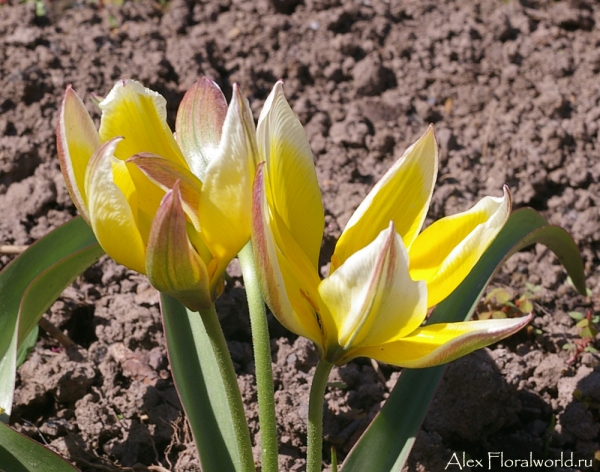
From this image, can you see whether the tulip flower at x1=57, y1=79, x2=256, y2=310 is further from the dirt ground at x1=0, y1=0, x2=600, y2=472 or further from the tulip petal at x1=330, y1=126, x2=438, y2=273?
the dirt ground at x1=0, y1=0, x2=600, y2=472

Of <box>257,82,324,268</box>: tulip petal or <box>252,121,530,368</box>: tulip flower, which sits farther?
<box>257,82,324,268</box>: tulip petal

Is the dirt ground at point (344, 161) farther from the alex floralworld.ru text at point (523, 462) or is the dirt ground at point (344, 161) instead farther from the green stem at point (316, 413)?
the green stem at point (316, 413)

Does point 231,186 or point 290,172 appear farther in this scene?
point 290,172

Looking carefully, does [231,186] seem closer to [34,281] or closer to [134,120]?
[134,120]

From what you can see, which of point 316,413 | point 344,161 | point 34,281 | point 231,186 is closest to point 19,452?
point 34,281

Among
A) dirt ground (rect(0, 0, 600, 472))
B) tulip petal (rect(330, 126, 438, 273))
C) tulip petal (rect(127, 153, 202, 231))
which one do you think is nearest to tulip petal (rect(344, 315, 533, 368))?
tulip petal (rect(330, 126, 438, 273))

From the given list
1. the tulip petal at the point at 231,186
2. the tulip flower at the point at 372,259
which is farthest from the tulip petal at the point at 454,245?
the tulip petal at the point at 231,186
